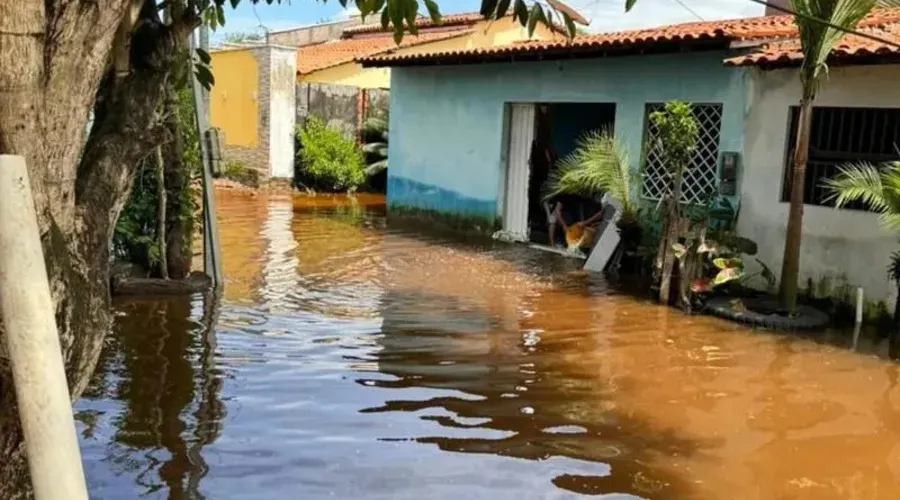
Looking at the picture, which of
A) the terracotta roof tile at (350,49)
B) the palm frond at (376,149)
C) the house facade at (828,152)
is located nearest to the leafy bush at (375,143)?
the palm frond at (376,149)

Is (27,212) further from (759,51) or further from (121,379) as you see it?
(759,51)

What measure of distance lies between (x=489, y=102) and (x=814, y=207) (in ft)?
21.6

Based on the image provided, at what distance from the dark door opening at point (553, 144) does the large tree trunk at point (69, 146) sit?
11345 millimetres

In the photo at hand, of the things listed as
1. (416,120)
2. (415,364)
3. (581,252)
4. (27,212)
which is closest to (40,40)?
(27,212)

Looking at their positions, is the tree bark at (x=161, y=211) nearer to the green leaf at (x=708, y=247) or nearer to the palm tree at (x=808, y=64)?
the green leaf at (x=708, y=247)

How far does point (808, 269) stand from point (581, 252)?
12.6 ft

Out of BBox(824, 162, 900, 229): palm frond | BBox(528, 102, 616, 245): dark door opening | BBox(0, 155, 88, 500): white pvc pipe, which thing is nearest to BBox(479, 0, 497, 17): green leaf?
BBox(0, 155, 88, 500): white pvc pipe

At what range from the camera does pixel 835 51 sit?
8.46 metres

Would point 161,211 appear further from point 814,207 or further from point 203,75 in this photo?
point 814,207

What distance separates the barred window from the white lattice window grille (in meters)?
1.22

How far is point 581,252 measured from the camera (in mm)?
12547

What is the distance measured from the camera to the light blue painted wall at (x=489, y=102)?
10812 mm

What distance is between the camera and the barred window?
8.77m

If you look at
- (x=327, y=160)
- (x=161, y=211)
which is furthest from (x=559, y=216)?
(x=327, y=160)
